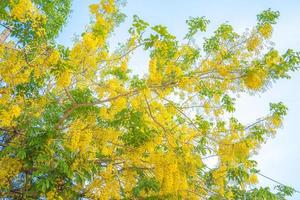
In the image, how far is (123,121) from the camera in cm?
438

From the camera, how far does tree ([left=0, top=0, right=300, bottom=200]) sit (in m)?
4.16

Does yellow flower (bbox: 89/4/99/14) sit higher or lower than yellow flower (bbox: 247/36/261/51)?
higher

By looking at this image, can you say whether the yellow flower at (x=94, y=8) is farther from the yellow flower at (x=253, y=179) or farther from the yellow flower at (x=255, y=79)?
the yellow flower at (x=253, y=179)

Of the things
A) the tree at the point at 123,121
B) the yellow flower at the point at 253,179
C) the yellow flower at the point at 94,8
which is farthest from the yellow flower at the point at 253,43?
the yellow flower at the point at 94,8

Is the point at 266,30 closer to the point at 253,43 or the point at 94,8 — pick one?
the point at 253,43

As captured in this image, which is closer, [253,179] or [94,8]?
[94,8]

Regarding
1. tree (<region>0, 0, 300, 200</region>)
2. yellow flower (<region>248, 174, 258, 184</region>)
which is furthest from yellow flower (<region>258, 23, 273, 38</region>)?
yellow flower (<region>248, 174, 258, 184</region>)

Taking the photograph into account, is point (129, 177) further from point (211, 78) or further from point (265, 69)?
point (265, 69)

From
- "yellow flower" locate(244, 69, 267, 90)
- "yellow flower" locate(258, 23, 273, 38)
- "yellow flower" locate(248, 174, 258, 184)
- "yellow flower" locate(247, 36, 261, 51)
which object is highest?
"yellow flower" locate(258, 23, 273, 38)

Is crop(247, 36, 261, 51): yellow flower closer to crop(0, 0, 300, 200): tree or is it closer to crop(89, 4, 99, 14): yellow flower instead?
crop(0, 0, 300, 200): tree

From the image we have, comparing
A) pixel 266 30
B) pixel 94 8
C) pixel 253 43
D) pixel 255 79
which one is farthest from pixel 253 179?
pixel 94 8

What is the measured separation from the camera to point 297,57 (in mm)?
4547

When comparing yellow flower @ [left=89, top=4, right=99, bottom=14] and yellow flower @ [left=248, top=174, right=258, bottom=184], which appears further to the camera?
yellow flower @ [left=248, top=174, right=258, bottom=184]

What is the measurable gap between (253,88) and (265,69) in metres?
0.24
